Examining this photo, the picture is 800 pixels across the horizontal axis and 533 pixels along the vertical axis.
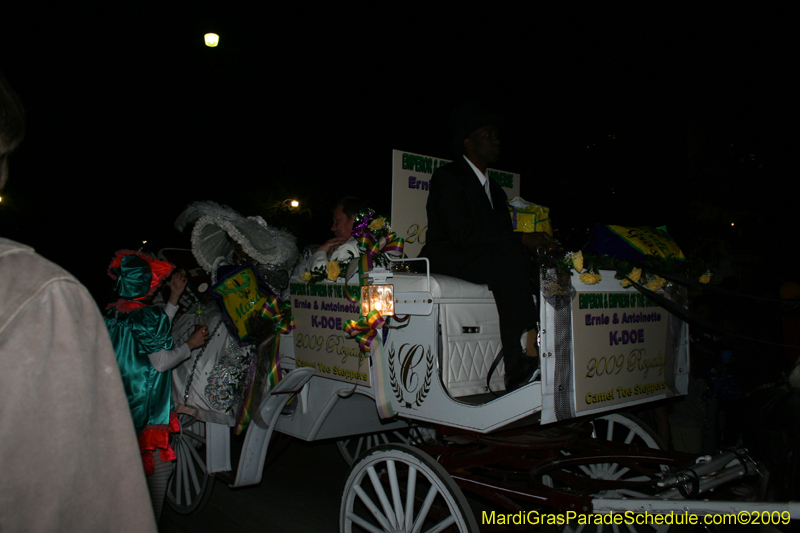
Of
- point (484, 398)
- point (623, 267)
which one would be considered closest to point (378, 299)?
point (484, 398)

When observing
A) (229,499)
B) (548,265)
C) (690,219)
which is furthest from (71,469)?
(690,219)

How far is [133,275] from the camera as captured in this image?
365cm

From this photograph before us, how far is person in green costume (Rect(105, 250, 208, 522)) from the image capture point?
3535 mm

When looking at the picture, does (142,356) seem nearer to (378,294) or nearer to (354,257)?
(354,257)

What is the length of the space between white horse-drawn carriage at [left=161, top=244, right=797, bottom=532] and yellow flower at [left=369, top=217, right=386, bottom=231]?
364 millimetres

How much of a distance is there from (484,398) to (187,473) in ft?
9.54

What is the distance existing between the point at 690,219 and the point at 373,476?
10.9 metres

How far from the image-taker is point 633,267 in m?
2.89

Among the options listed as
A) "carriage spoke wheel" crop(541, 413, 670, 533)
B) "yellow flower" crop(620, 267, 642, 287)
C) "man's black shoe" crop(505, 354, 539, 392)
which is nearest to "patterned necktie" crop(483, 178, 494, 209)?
"yellow flower" crop(620, 267, 642, 287)

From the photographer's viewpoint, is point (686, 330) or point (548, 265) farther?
point (686, 330)

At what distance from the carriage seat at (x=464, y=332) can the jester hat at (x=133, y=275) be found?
1.84 meters

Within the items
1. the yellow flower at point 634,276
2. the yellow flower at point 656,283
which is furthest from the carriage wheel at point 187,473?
the yellow flower at point 656,283

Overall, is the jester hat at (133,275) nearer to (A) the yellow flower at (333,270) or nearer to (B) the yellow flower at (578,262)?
(A) the yellow flower at (333,270)

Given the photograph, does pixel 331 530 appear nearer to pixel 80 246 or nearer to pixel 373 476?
pixel 373 476
